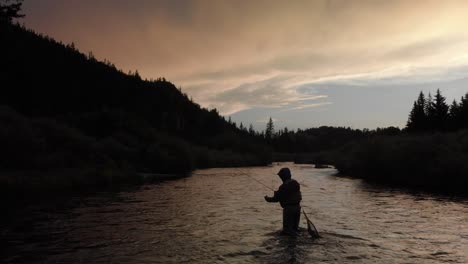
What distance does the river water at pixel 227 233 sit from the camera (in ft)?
46.8

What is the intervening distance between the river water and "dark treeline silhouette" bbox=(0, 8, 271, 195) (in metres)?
16.8

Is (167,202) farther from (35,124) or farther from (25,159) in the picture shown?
(35,124)

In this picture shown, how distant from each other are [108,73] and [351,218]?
156 m

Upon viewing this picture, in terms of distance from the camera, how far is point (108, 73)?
546ft

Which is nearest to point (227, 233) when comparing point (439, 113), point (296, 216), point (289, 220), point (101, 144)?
point (289, 220)

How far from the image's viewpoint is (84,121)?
79.2 metres

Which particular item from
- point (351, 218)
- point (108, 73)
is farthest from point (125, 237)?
Answer: point (108, 73)

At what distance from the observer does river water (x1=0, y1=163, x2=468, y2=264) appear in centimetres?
1426

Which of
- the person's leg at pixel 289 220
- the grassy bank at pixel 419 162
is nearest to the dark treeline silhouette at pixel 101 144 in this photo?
the grassy bank at pixel 419 162

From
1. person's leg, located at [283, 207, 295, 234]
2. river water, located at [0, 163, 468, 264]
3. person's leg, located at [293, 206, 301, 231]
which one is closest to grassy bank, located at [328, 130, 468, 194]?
river water, located at [0, 163, 468, 264]

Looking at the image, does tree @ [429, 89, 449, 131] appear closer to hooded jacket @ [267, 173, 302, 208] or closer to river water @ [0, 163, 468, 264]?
river water @ [0, 163, 468, 264]

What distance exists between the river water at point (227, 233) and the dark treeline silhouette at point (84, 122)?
1680cm

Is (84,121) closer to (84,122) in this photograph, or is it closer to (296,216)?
(84,122)

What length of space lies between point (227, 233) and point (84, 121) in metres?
67.0
